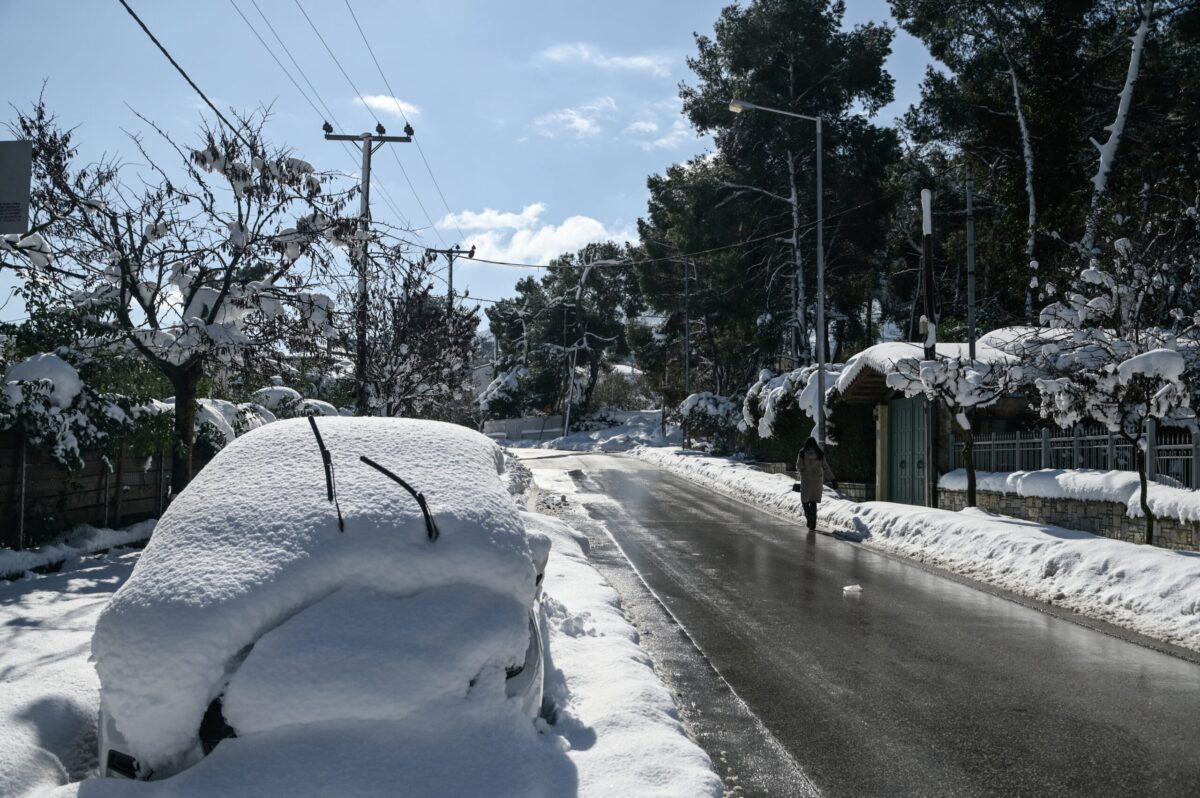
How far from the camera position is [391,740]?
3.54 m

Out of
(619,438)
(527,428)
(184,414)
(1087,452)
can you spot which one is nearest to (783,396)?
(1087,452)

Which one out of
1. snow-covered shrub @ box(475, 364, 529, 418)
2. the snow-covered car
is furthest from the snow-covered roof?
snow-covered shrub @ box(475, 364, 529, 418)

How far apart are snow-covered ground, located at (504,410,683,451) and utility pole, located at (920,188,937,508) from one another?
38817 millimetres

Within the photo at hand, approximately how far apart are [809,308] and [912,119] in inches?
348

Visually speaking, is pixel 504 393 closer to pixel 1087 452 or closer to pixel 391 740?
pixel 1087 452

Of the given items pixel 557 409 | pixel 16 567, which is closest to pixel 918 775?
pixel 16 567

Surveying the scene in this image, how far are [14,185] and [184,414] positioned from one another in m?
6.06

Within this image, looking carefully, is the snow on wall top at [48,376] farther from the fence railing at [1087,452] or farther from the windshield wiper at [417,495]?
the fence railing at [1087,452]

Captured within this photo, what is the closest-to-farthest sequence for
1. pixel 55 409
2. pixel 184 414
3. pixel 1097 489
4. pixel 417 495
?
1. pixel 417 495
2. pixel 55 409
3. pixel 184 414
4. pixel 1097 489

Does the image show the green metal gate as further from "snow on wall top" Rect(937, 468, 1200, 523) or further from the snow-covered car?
the snow-covered car

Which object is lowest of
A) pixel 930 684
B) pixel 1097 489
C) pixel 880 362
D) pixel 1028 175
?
pixel 930 684

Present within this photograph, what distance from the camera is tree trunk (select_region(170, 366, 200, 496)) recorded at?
38.7 ft

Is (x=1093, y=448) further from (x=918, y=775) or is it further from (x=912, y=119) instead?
(x=912, y=119)

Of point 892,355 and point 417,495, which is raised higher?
point 892,355
